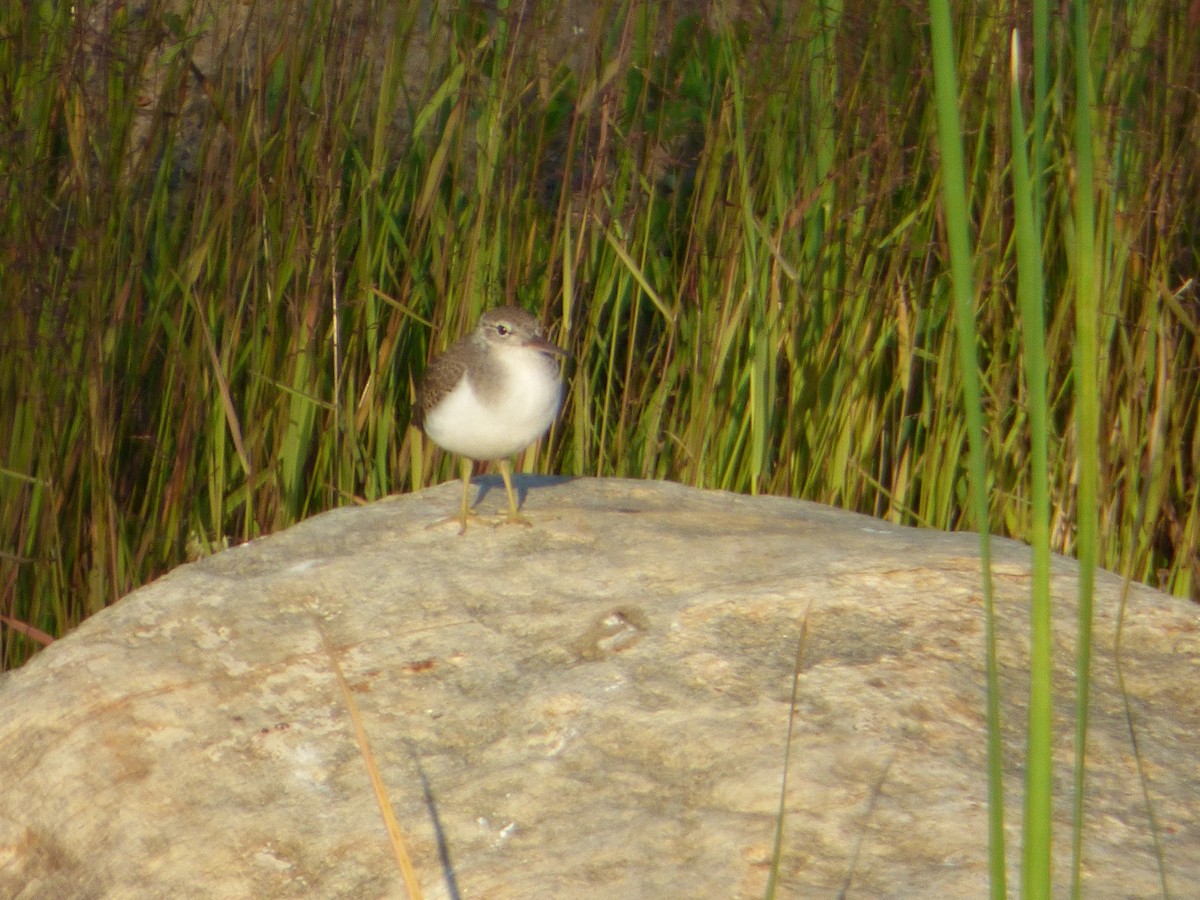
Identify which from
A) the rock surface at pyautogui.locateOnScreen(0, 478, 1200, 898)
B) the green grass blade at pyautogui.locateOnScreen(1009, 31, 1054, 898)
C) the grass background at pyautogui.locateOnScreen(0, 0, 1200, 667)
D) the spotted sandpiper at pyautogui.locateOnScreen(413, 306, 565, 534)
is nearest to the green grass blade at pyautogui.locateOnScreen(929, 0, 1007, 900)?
the green grass blade at pyautogui.locateOnScreen(1009, 31, 1054, 898)

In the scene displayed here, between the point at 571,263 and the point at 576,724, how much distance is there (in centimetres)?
183

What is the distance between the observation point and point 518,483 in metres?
4.24

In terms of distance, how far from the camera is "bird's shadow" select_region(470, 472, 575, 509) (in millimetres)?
4090

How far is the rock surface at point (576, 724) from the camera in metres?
2.25

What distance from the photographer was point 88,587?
154 inches

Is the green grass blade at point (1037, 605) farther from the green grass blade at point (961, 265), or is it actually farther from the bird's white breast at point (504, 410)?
the bird's white breast at point (504, 410)

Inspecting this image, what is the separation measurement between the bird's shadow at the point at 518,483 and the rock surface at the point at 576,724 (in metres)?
0.59

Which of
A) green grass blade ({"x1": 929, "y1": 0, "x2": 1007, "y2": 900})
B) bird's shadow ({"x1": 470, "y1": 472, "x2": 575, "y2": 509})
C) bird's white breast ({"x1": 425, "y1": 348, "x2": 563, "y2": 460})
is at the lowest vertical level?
bird's shadow ({"x1": 470, "y1": 472, "x2": 575, "y2": 509})

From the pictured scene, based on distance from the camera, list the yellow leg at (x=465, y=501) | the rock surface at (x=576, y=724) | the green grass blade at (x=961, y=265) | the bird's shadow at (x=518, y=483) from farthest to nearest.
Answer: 1. the bird's shadow at (x=518, y=483)
2. the yellow leg at (x=465, y=501)
3. the rock surface at (x=576, y=724)
4. the green grass blade at (x=961, y=265)

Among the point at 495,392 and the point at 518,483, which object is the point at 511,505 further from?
the point at 518,483

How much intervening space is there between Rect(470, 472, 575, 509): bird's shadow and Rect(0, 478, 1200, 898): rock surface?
23.1 inches

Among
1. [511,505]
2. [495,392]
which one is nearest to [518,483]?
[511,505]

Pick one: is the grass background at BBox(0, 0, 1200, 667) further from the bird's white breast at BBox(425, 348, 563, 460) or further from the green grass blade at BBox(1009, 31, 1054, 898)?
the green grass blade at BBox(1009, 31, 1054, 898)

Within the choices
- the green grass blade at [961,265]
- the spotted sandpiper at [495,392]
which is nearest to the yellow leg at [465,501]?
the spotted sandpiper at [495,392]
